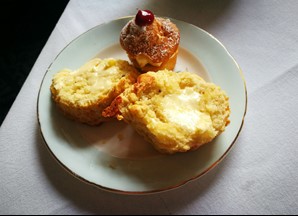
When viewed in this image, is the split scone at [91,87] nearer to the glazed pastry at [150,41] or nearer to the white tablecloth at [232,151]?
the glazed pastry at [150,41]

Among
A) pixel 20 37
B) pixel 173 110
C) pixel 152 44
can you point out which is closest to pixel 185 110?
pixel 173 110

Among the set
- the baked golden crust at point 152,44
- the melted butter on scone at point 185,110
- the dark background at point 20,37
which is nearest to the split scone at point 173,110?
the melted butter on scone at point 185,110

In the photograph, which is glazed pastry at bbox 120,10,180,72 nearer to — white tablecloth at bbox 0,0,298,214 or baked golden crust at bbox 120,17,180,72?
baked golden crust at bbox 120,17,180,72

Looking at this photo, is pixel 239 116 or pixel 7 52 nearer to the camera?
pixel 239 116

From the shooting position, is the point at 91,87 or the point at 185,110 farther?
the point at 91,87

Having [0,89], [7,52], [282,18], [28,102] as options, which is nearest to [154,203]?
[28,102]

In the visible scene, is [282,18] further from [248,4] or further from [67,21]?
[67,21]

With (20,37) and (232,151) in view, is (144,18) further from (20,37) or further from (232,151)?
(20,37)
